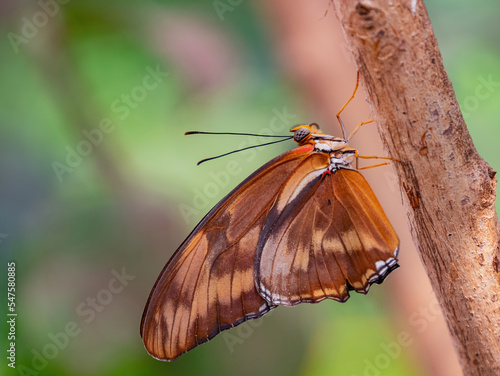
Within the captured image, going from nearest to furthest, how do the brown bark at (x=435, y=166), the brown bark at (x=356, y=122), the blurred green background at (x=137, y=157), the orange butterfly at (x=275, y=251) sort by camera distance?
the brown bark at (x=435, y=166), the orange butterfly at (x=275, y=251), the brown bark at (x=356, y=122), the blurred green background at (x=137, y=157)

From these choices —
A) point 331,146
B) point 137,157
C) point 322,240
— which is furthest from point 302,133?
point 137,157

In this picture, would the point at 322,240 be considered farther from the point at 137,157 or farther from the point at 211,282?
the point at 137,157

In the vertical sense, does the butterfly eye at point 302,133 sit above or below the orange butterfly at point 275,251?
above

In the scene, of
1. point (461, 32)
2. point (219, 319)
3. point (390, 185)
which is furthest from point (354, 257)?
point (461, 32)

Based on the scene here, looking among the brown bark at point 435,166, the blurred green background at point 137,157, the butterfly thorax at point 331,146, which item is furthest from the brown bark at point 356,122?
the brown bark at point 435,166

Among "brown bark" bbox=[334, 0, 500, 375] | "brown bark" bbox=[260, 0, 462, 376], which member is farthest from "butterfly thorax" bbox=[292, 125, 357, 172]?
"brown bark" bbox=[260, 0, 462, 376]

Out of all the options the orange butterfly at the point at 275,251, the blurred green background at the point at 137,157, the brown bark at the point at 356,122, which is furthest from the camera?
the blurred green background at the point at 137,157

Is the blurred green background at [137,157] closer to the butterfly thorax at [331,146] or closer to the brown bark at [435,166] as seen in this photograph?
the butterfly thorax at [331,146]
